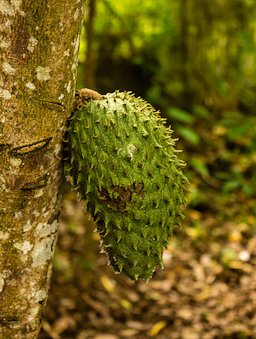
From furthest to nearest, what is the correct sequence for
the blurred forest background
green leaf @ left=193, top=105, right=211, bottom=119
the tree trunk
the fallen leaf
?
1. green leaf @ left=193, top=105, right=211, bottom=119
2. the blurred forest background
3. the fallen leaf
4. the tree trunk

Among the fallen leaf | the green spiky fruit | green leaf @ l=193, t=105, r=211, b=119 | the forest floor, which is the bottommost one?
the green spiky fruit

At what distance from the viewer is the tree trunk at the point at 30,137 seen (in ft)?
4.24

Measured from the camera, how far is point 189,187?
5.43 metres

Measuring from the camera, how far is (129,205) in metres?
1.52

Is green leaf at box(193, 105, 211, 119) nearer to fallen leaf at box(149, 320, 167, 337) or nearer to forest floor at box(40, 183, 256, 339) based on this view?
forest floor at box(40, 183, 256, 339)

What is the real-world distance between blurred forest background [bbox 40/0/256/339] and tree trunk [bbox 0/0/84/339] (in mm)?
1422

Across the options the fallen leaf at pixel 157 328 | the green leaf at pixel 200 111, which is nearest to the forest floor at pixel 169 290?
the fallen leaf at pixel 157 328

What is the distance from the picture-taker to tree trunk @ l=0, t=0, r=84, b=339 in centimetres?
129

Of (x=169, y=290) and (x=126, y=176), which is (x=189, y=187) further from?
(x=126, y=176)

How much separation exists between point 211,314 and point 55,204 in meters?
2.54

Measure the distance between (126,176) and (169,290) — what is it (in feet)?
8.99

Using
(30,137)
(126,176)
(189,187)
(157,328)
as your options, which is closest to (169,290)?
(157,328)

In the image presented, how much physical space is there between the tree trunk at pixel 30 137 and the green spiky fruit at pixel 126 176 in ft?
0.30

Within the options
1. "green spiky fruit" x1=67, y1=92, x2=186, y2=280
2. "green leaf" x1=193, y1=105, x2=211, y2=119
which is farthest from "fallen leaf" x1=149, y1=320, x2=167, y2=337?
"green leaf" x1=193, y1=105, x2=211, y2=119
